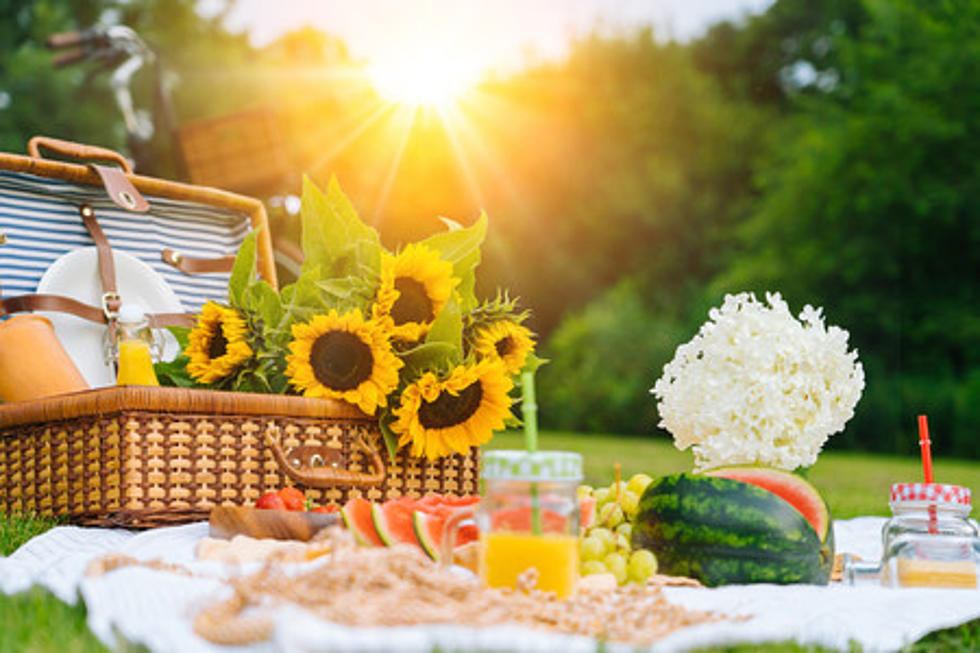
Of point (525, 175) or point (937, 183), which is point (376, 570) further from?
point (525, 175)

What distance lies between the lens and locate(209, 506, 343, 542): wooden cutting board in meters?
2.36

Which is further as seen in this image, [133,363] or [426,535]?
[133,363]

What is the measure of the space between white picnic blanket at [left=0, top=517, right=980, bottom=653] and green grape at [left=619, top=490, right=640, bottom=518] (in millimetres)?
469

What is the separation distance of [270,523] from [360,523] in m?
0.20

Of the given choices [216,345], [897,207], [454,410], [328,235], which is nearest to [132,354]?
[216,345]

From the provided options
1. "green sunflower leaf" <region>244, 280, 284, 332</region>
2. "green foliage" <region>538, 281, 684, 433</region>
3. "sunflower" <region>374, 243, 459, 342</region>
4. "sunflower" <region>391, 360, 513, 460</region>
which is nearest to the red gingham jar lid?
"sunflower" <region>391, 360, 513, 460</region>

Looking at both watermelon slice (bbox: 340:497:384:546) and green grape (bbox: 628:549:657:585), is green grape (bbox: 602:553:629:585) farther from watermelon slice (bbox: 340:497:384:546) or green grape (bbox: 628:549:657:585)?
watermelon slice (bbox: 340:497:384:546)

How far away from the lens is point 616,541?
235 centimetres

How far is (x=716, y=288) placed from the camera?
17234mm

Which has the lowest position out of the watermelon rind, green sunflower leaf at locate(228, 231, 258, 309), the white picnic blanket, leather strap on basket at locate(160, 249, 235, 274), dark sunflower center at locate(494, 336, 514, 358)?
the white picnic blanket

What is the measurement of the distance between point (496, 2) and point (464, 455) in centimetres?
1486

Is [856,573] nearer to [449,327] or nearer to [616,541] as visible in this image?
[616,541]

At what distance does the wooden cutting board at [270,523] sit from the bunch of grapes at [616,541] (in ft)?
1.83

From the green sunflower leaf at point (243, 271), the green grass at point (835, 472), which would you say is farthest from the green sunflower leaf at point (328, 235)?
the green grass at point (835, 472)
